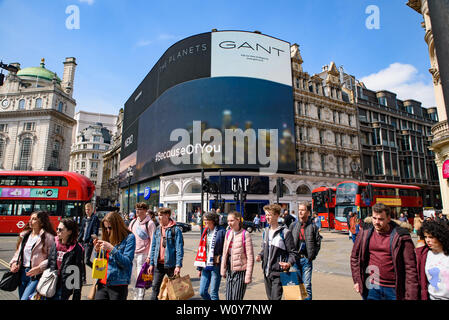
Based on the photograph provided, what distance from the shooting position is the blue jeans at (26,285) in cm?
345

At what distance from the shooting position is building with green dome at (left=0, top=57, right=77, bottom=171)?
6031 cm

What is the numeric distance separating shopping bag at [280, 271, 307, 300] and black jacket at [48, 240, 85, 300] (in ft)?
8.50

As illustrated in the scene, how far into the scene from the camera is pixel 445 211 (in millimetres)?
19047

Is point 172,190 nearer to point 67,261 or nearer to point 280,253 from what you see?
point 280,253

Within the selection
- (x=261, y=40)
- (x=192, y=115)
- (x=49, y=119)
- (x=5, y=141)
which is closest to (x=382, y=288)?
(x=192, y=115)

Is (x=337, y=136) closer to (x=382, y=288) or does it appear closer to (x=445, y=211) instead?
(x=445, y=211)

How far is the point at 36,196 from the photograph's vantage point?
18047 millimetres

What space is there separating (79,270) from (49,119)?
69800 mm

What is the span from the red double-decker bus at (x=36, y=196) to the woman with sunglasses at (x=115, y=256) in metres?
16.6

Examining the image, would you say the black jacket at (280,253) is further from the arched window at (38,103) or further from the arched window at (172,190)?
the arched window at (38,103)

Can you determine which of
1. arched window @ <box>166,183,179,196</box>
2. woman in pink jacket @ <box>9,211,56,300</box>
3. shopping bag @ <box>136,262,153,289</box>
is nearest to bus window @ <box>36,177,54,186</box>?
woman in pink jacket @ <box>9,211,56,300</box>

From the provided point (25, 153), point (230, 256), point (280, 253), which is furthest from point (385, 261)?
point (25, 153)

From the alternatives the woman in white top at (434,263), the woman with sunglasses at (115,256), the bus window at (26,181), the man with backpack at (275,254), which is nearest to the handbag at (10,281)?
the woman with sunglasses at (115,256)
